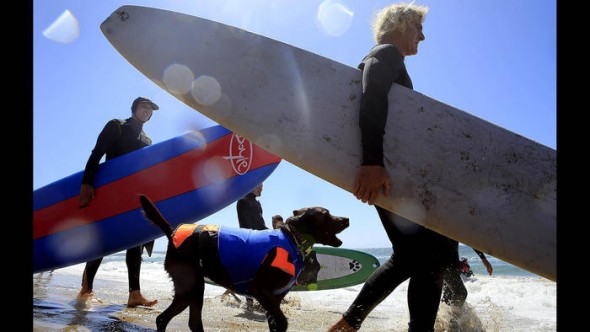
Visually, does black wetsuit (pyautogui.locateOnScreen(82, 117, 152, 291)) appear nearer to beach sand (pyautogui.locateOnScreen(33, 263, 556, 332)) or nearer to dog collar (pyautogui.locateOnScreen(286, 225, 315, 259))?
beach sand (pyautogui.locateOnScreen(33, 263, 556, 332))

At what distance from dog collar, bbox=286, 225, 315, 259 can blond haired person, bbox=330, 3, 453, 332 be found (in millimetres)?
511

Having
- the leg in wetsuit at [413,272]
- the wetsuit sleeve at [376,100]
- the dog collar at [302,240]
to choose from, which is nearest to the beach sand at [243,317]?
the dog collar at [302,240]

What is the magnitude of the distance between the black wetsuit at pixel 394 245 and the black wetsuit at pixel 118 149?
2.51 meters

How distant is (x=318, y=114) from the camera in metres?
2.14

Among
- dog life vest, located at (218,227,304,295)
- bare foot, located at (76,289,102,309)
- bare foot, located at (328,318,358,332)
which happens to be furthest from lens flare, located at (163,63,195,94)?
bare foot, located at (76,289,102,309)

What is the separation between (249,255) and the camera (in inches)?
90.7

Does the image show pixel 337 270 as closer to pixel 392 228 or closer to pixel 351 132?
pixel 392 228

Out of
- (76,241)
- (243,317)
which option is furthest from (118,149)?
(243,317)

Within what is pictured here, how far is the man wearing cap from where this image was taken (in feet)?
12.5

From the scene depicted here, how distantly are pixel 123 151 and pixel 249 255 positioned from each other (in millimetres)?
2460

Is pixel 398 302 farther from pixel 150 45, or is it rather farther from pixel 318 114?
pixel 150 45

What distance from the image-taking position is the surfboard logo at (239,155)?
4.59m

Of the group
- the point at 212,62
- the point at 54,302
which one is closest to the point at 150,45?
the point at 212,62

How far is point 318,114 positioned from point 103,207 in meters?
2.69
